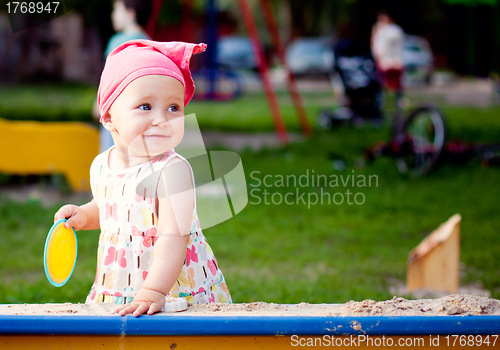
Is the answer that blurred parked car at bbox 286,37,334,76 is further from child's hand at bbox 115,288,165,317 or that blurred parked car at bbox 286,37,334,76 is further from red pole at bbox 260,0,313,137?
child's hand at bbox 115,288,165,317

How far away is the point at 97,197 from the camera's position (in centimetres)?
178

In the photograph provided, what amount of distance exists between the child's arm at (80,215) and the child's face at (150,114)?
0.31m

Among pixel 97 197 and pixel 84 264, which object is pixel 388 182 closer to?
pixel 84 264

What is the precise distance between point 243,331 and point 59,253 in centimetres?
62

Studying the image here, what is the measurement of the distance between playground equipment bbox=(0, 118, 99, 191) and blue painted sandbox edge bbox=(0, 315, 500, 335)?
4.56 meters

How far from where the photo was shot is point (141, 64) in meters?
1.57

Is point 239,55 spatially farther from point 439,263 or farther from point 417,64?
point 439,263

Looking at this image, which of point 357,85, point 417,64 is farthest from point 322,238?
point 417,64

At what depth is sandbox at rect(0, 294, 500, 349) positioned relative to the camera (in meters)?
1.38

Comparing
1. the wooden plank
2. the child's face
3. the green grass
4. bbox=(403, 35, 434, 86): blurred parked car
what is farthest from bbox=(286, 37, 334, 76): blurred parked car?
the child's face

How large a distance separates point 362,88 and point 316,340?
367 inches

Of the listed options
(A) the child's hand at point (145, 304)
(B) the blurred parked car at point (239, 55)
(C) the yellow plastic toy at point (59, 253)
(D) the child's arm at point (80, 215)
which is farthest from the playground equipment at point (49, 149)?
(B) the blurred parked car at point (239, 55)

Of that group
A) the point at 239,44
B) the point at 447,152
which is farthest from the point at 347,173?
the point at 239,44

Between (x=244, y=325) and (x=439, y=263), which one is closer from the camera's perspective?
(x=244, y=325)
